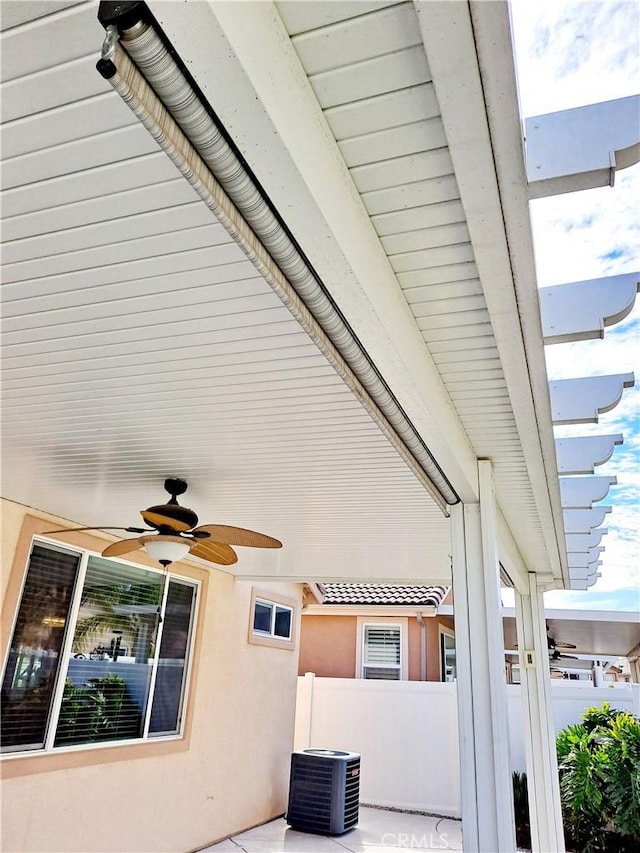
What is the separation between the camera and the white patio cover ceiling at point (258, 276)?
3.83 feet

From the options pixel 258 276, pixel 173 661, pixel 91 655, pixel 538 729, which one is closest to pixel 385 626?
pixel 173 661

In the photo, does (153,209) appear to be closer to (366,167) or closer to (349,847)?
(366,167)

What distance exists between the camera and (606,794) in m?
6.24

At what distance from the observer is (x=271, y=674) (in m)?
7.83

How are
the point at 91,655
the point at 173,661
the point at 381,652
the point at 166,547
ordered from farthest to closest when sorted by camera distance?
the point at 381,652 → the point at 173,661 → the point at 91,655 → the point at 166,547

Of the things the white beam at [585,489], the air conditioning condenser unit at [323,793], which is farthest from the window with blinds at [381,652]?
the white beam at [585,489]

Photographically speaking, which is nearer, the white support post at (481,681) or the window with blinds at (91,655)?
the white support post at (481,681)

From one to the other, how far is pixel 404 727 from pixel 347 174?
345 inches

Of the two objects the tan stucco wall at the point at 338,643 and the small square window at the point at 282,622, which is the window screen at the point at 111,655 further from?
the tan stucco wall at the point at 338,643

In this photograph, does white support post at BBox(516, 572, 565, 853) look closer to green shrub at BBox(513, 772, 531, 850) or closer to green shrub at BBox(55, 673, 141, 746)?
green shrub at BBox(513, 772, 531, 850)

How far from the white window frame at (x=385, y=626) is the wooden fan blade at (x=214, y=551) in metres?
6.96

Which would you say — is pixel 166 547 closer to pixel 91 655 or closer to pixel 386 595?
pixel 91 655

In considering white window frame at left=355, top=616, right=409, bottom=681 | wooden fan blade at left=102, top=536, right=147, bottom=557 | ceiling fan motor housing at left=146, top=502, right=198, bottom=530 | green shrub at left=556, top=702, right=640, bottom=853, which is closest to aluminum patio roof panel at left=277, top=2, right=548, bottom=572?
ceiling fan motor housing at left=146, top=502, right=198, bottom=530

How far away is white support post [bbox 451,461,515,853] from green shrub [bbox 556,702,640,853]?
15.3 feet
